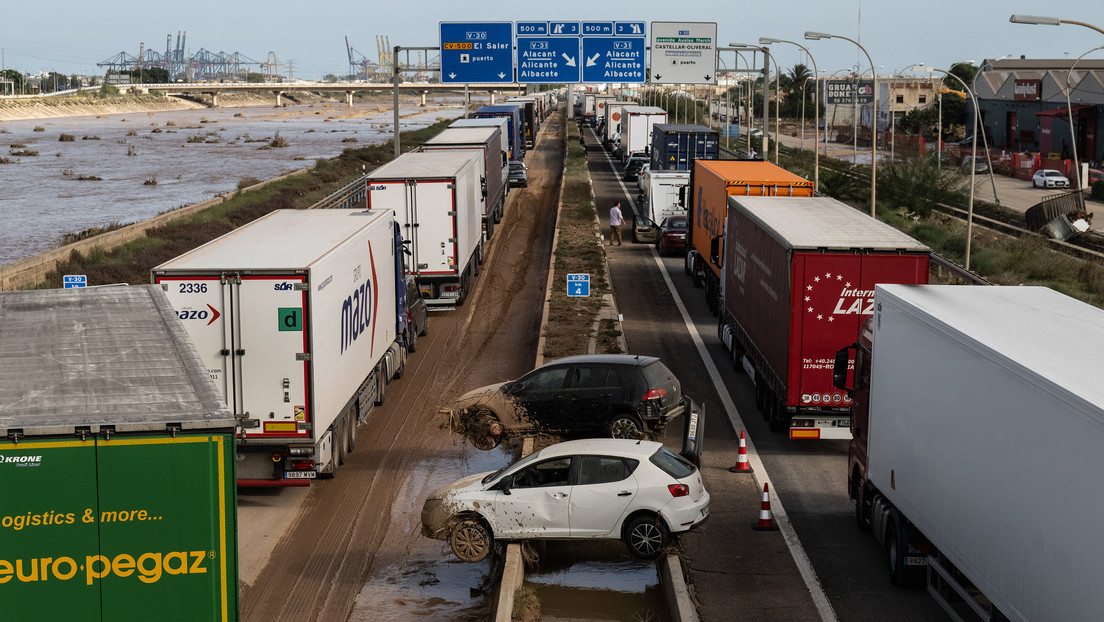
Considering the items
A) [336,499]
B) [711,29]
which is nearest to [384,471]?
[336,499]

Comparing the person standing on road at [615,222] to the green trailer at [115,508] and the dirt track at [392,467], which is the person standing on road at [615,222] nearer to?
the dirt track at [392,467]

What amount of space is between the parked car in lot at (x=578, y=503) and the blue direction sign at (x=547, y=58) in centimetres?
3987

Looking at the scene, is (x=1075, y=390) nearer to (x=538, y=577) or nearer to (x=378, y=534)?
(x=538, y=577)

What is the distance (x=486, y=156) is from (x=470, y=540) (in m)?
27.3

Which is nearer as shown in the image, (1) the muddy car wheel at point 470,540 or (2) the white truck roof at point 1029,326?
(2) the white truck roof at point 1029,326

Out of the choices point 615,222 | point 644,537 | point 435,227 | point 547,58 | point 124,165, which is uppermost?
point 547,58

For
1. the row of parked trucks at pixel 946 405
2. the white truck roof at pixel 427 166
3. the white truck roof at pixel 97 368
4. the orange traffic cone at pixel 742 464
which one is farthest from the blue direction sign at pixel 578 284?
the white truck roof at pixel 97 368

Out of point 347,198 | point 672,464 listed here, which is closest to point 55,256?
point 347,198

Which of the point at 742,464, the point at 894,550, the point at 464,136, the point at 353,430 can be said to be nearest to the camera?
the point at 894,550

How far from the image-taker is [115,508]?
7773 mm

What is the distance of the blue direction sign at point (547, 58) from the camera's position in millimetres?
51406

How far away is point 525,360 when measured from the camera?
24.0m

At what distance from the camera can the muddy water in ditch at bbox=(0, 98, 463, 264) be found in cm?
5750

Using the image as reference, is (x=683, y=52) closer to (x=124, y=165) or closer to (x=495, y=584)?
(x=495, y=584)
